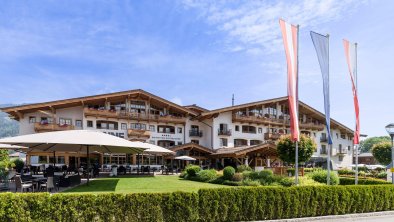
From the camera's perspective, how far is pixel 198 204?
9.50 metres

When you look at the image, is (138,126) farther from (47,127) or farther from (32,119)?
(32,119)

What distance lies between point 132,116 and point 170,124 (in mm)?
5099

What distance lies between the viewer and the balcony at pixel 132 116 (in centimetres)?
3538

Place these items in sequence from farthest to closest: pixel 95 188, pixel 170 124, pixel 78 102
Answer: pixel 170 124, pixel 78 102, pixel 95 188

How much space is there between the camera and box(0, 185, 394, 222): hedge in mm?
8180

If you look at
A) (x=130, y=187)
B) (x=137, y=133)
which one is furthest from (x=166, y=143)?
(x=130, y=187)

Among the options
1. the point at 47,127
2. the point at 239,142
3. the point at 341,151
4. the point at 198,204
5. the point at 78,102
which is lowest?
the point at 341,151

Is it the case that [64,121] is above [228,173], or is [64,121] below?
above

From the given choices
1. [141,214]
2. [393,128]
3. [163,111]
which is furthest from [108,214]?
[163,111]

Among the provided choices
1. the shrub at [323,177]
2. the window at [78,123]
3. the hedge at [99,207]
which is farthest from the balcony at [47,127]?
the hedge at [99,207]

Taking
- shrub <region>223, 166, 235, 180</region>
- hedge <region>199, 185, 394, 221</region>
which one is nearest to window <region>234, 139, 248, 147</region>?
shrub <region>223, 166, 235, 180</region>

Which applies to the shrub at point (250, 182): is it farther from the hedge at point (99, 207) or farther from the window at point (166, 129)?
the window at point (166, 129)

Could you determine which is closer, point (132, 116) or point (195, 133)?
point (132, 116)

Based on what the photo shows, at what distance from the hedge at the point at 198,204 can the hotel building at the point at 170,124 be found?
23436 millimetres
